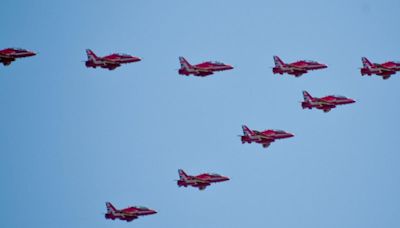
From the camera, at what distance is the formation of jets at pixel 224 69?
163875mm

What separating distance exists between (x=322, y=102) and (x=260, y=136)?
1007 centimetres

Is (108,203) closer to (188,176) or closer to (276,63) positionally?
(188,176)

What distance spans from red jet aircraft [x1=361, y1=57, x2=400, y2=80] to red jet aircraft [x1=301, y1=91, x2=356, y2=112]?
5.66 meters

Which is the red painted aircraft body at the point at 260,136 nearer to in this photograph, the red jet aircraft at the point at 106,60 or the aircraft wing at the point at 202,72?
the aircraft wing at the point at 202,72

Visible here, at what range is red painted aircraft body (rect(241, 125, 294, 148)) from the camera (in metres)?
169

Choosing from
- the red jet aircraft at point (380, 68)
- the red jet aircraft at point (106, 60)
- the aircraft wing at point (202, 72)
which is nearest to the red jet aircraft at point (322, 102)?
the red jet aircraft at point (380, 68)

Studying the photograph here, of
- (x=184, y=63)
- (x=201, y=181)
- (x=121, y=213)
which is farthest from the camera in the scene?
(x=201, y=181)

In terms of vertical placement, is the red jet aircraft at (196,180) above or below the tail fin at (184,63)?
below

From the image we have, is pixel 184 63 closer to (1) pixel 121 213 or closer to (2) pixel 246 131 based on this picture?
(2) pixel 246 131

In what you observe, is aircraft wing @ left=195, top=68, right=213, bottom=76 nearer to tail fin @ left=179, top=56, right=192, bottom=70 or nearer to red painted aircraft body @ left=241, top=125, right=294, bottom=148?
tail fin @ left=179, top=56, right=192, bottom=70

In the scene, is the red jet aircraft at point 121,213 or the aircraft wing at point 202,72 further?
the red jet aircraft at point 121,213

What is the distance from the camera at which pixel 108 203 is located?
166500mm

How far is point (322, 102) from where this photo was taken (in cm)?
16900

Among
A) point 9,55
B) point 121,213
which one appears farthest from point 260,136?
point 9,55
